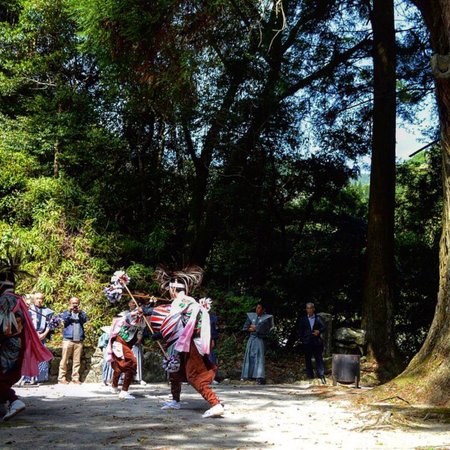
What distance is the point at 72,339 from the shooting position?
12.3 meters

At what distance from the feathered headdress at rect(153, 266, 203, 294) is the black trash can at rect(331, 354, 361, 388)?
160 inches

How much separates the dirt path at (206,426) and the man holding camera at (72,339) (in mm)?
2677

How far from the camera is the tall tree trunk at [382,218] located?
13688mm

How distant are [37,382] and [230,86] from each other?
373 inches

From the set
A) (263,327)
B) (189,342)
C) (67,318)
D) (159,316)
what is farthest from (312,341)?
(189,342)

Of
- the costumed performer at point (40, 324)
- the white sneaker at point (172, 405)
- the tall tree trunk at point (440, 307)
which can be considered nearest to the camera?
the tall tree trunk at point (440, 307)

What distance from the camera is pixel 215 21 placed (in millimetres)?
14102

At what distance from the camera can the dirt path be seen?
19.2 feet

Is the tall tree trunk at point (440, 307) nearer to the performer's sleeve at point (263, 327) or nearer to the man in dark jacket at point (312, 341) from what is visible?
the man in dark jacket at point (312, 341)

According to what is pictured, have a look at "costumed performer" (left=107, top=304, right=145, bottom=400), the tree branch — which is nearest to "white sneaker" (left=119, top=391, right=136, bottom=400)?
"costumed performer" (left=107, top=304, right=145, bottom=400)

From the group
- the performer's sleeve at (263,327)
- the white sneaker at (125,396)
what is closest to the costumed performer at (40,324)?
the white sneaker at (125,396)

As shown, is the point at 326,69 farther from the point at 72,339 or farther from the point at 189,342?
the point at 189,342

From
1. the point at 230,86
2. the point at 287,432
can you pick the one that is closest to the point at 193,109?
the point at 230,86

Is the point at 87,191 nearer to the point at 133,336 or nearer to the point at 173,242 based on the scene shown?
the point at 173,242
